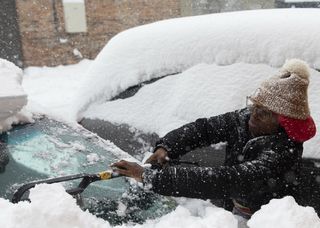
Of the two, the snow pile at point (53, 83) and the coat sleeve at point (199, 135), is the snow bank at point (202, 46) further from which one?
the snow pile at point (53, 83)

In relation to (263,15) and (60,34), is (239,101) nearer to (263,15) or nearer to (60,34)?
(263,15)

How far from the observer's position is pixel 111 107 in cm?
319

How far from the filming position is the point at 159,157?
A: 235 centimetres

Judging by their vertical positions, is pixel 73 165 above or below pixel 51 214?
below

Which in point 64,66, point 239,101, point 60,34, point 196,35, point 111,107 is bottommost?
point 64,66

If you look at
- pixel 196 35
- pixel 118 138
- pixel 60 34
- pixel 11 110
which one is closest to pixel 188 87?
pixel 196 35

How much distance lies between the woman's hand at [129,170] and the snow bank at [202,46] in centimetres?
112

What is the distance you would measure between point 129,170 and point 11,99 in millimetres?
687

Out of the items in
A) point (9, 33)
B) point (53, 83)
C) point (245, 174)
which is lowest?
point (53, 83)

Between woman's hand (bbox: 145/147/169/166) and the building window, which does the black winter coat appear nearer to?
woman's hand (bbox: 145/147/169/166)

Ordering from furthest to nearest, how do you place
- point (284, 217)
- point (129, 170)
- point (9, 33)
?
point (9, 33) → point (129, 170) → point (284, 217)

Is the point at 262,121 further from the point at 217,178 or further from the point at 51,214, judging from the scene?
the point at 51,214

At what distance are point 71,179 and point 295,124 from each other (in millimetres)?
1043

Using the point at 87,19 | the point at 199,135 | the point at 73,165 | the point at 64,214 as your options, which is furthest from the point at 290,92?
the point at 87,19
